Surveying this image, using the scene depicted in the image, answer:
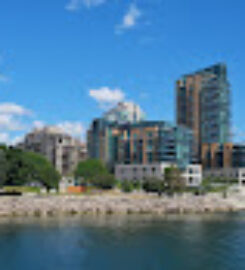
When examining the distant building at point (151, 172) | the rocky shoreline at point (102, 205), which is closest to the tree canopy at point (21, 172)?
the rocky shoreline at point (102, 205)

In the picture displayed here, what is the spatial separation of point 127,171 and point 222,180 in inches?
1478

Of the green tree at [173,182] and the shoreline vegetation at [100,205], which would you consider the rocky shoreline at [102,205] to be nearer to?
the shoreline vegetation at [100,205]

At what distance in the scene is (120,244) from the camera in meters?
62.9

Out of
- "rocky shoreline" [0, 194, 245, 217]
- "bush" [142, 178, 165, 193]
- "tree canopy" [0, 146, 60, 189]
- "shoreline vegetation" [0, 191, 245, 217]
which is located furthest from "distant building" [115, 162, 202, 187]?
"shoreline vegetation" [0, 191, 245, 217]

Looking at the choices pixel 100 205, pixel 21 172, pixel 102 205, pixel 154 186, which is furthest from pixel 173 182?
pixel 21 172

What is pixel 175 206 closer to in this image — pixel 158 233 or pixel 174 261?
pixel 158 233

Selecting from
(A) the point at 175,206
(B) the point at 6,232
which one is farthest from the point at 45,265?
(A) the point at 175,206

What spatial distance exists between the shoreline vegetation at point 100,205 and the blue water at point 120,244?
8.54 metres

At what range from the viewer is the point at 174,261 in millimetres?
53906

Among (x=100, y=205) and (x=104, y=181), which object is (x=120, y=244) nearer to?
(x=100, y=205)

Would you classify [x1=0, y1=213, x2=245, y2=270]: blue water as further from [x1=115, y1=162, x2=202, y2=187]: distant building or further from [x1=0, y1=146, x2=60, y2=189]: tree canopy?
[x1=115, y1=162, x2=202, y2=187]: distant building

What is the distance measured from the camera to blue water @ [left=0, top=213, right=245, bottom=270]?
52281 millimetres

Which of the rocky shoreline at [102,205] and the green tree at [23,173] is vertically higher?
the green tree at [23,173]

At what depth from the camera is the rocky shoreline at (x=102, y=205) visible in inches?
3696
